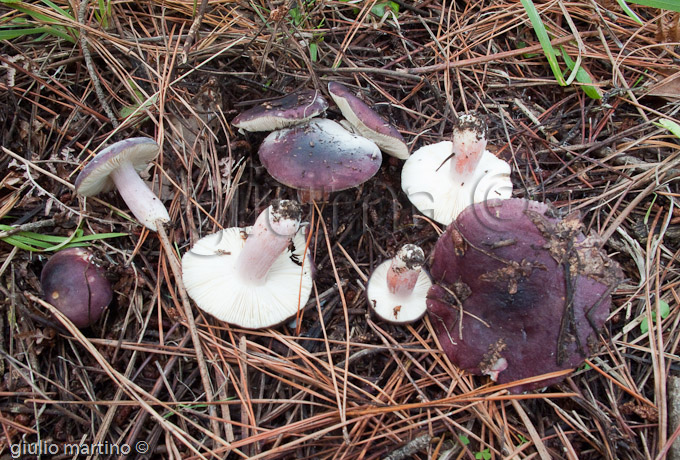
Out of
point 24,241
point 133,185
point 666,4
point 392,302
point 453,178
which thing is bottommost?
point 392,302

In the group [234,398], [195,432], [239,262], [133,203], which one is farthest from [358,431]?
[133,203]

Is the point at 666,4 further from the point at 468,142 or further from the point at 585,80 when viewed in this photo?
the point at 468,142

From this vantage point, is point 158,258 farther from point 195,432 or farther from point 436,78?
point 436,78

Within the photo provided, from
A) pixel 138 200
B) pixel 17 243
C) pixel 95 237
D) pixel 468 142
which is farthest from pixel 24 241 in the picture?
pixel 468 142

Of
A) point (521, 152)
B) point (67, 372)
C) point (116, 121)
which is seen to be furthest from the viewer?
point (521, 152)

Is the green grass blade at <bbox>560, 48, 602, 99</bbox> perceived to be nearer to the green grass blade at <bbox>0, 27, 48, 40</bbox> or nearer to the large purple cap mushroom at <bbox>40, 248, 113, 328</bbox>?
the large purple cap mushroom at <bbox>40, 248, 113, 328</bbox>

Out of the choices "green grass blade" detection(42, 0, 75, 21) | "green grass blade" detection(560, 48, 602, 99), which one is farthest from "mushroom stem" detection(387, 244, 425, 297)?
"green grass blade" detection(42, 0, 75, 21)

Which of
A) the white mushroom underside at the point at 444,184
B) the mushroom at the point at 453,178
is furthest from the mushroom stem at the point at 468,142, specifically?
the white mushroom underside at the point at 444,184
